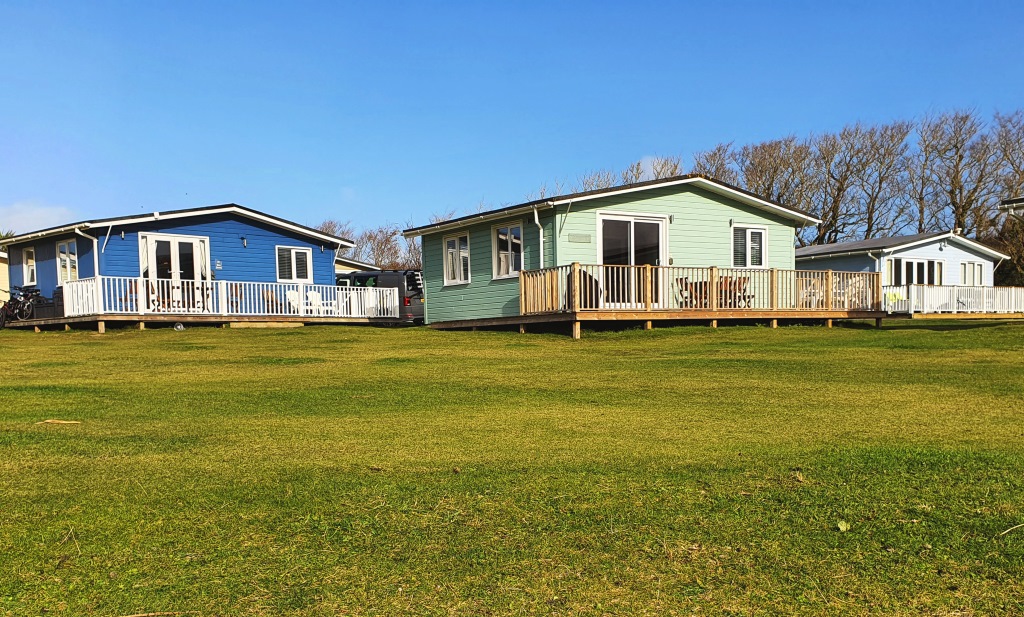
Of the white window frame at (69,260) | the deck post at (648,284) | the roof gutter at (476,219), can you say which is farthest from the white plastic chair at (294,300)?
the deck post at (648,284)

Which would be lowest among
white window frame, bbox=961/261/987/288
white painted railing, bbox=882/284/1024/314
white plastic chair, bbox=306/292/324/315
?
white painted railing, bbox=882/284/1024/314

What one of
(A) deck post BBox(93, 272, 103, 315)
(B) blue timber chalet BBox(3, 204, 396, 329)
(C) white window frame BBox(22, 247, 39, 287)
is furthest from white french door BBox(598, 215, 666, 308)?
(C) white window frame BBox(22, 247, 39, 287)

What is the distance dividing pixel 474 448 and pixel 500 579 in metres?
2.27

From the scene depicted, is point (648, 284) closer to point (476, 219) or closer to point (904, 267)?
point (476, 219)

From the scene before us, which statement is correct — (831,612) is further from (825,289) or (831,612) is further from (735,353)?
(825,289)

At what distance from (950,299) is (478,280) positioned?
1984 centimetres

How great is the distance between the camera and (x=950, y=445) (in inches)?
206

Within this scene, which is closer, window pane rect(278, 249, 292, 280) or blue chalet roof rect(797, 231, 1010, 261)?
window pane rect(278, 249, 292, 280)

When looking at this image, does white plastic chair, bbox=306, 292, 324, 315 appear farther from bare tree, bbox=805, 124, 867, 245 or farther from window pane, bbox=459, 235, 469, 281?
bare tree, bbox=805, 124, 867, 245

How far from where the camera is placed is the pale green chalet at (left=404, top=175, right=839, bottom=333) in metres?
17.8

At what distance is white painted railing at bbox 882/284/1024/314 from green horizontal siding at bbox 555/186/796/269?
368 inches

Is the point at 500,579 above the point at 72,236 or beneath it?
beneath

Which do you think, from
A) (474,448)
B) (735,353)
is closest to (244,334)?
(735,353)

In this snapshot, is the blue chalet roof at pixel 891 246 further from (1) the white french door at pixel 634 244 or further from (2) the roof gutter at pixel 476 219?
(2) the roof gutter at pixel 476 219
